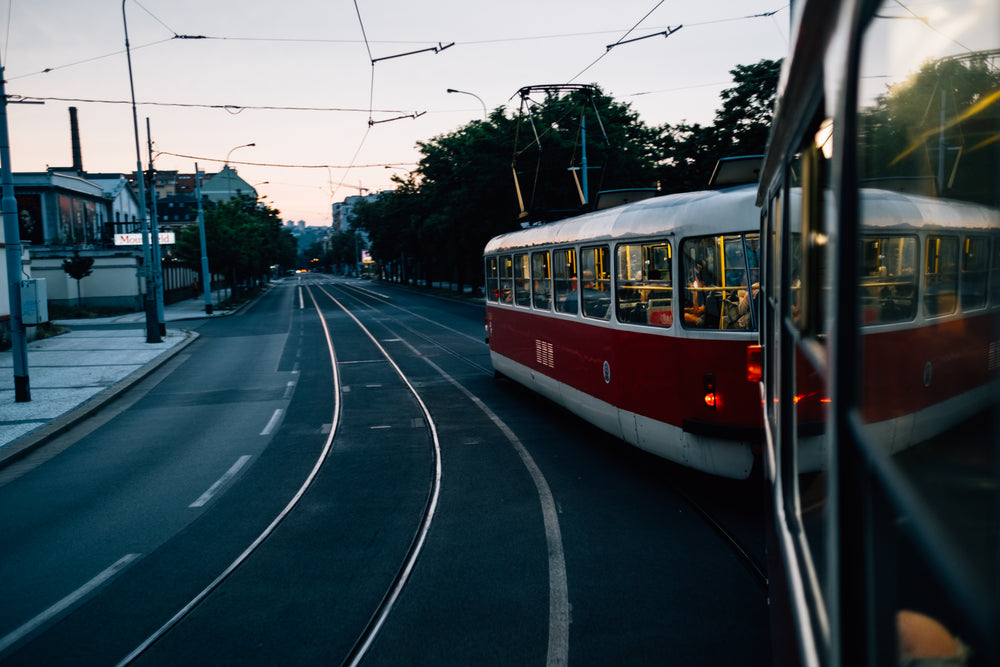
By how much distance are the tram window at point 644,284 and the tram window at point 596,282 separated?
220 millimetres

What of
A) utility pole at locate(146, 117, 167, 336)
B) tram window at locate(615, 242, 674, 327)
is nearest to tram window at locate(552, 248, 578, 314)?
tram window at locate(615, 242, 674, 327)

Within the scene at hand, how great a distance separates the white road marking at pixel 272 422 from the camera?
11467 millimetres

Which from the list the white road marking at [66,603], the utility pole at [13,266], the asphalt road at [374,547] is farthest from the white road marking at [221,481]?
the utility pole at [13,266]

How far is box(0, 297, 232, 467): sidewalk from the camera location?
1200 centimetres

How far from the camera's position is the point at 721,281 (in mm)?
6809

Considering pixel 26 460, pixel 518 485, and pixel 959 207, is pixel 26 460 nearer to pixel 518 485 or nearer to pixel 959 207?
pixel 518 485

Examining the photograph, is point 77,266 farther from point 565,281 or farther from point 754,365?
point 754,365

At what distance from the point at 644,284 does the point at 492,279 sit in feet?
22.5

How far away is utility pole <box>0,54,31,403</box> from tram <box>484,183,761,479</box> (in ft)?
34.3

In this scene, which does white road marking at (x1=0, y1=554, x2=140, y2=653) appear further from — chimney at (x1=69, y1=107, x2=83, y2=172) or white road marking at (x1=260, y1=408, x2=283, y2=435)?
chimney at (x1=69, y1=107, x2=83, y2=172)

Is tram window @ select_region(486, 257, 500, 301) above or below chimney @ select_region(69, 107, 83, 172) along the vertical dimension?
below

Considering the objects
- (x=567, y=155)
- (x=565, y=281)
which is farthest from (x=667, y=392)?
(x=567, y=155)

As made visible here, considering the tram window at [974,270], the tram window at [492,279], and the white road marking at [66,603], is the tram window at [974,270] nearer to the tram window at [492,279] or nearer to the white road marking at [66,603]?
the white road marking at [66,603]

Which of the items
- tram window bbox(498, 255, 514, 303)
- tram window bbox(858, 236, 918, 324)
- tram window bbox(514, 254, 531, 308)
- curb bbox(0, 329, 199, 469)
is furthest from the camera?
tram window bbox(498, 255, 514, 303)
